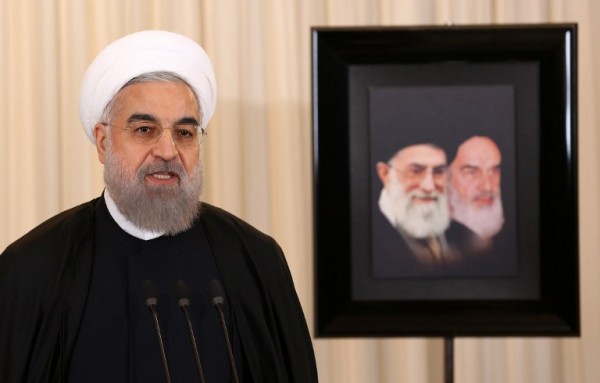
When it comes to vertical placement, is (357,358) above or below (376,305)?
below

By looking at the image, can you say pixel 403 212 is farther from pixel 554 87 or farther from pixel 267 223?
pixel 267 223

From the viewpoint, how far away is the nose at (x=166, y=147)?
2.50 metres

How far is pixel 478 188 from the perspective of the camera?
2947 millimetres

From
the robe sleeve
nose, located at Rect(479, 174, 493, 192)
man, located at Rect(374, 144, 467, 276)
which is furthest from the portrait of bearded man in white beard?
the robe sleeve

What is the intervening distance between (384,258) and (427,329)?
0.24 m

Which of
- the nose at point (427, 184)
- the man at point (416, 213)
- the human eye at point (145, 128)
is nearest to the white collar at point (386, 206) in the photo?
the man at point (416, 213)

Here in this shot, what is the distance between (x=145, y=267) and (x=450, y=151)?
3.14 feet

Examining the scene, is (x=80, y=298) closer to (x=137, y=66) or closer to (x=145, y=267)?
(x=145, y=267)

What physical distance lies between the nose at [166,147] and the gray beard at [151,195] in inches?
1.0

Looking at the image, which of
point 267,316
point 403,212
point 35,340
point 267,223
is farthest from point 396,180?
point 35,340

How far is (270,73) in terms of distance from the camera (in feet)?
11.9

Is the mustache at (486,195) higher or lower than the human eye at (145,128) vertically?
lower

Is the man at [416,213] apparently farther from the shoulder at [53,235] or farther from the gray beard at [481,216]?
the shoulder at [53,235]

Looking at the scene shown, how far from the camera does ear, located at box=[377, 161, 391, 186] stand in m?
2.94
